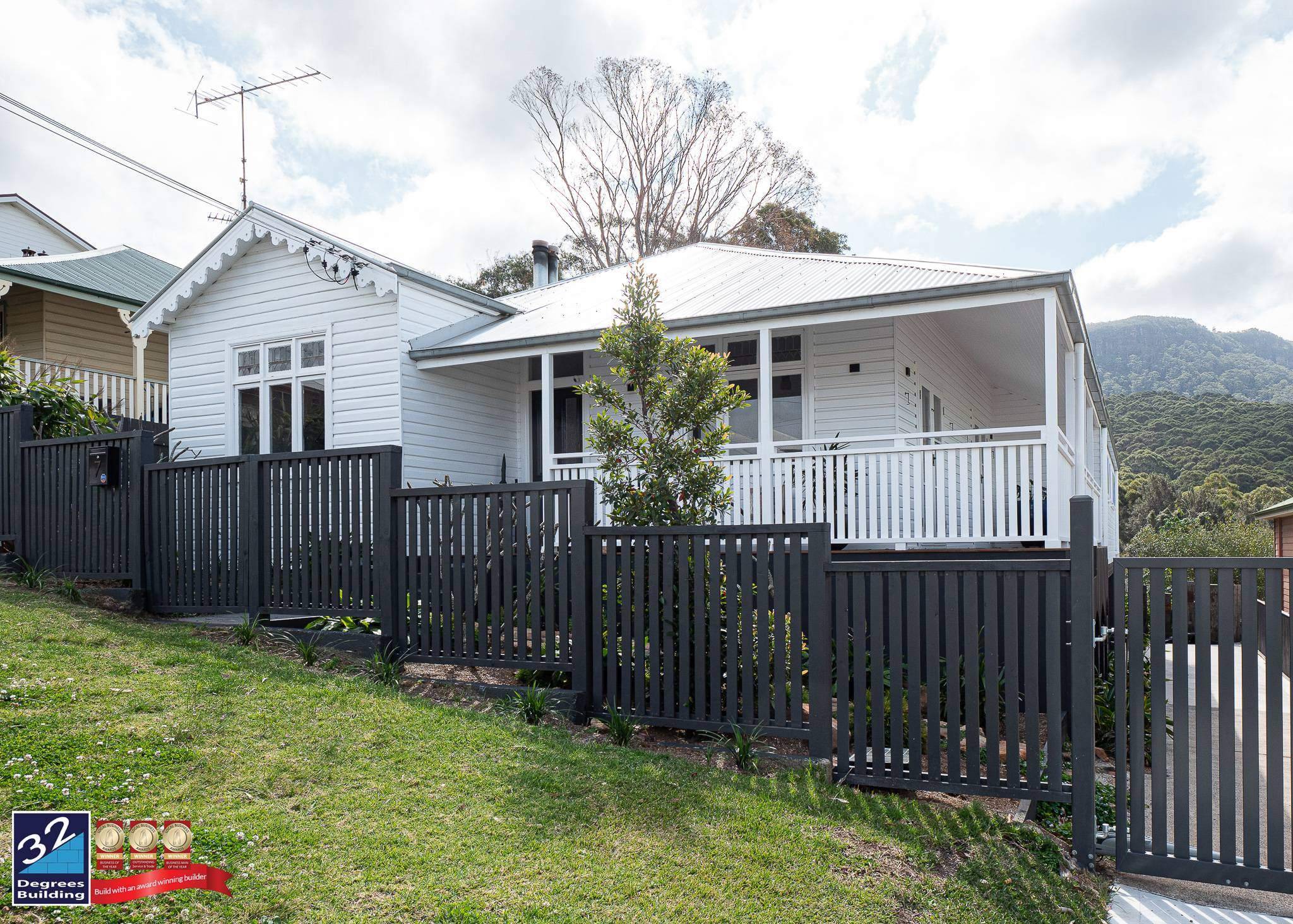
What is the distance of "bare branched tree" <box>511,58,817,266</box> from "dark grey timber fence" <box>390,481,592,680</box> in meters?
21.3

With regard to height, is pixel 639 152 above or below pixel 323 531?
above

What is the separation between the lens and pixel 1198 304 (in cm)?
11856

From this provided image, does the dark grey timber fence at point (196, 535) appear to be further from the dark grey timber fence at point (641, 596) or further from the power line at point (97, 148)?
the power line at point (97, 148)

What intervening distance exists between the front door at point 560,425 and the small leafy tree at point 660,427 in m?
6.14

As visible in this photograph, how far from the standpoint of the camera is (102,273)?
16859mm

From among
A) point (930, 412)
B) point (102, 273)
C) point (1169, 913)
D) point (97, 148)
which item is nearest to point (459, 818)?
point (1169, 913)

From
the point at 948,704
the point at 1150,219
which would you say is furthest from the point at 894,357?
the point at 1150,219

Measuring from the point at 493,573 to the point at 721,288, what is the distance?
6.40 m

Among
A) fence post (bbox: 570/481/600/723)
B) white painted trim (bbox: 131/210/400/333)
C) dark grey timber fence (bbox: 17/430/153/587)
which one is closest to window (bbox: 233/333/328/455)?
white painted trim (bbox: 131/210/400/333)

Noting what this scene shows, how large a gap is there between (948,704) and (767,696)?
1060 mm

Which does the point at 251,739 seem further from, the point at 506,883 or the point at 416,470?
the point at 416,470

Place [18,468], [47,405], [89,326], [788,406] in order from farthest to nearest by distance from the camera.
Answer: [89,326], [788,406], [47,405], [18,468]

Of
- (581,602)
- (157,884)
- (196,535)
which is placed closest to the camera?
(157,884)

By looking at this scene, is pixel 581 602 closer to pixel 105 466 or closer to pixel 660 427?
pixel 660 427
